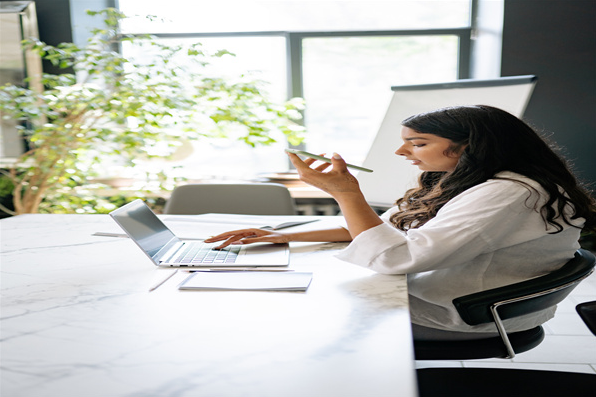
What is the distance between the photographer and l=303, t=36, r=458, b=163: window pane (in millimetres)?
3936

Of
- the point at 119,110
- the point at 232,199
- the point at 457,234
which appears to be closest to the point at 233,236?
the point at 457,234

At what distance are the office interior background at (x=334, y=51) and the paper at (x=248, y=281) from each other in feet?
8.98

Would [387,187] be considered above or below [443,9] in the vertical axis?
below

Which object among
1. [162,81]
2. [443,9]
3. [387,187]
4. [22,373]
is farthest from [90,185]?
[22,373]

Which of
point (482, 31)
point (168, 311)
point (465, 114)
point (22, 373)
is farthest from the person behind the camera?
point (482, 31)

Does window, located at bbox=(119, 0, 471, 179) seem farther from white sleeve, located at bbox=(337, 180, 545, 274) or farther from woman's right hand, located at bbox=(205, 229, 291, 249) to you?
white sleeve, located at bbox=(337, 180, 545, 274)

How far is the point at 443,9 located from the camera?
3.87 metres

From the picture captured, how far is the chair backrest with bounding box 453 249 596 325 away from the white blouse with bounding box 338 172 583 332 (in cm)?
6

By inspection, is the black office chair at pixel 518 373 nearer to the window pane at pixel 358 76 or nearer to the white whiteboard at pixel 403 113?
the white whiteboard at pixel 403 113

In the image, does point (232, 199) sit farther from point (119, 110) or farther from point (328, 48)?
point (328, 48)

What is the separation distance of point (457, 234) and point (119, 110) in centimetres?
271

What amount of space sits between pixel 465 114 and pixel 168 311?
859 mm

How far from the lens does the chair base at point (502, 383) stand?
1.04 m

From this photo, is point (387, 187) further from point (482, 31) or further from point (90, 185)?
point (90, 185)
